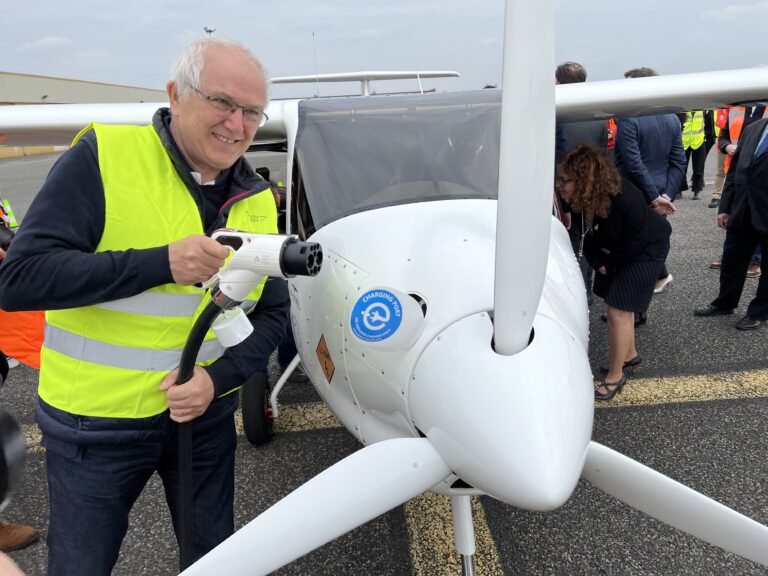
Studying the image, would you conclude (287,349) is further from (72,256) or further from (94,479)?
(72,256)

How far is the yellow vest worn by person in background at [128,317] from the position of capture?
4.11ft

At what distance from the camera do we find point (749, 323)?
4117 millimetres

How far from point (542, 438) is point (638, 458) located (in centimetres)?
191

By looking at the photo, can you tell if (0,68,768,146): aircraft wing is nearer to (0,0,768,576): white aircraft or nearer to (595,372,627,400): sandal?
(0,0,768,576): white aircraft

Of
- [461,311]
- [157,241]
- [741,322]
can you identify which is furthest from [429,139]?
[741,322]

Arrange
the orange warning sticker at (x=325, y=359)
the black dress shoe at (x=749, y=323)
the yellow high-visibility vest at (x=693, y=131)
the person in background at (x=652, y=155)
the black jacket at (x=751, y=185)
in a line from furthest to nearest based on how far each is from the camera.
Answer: the yellow high-visibility vest at (x=693, y=131), the black dress shoe at (x=749, y=323), the person in background at (x=652, y=155), the black jacket at (x=751, y=185), the orange warning sticker at (x=325, y=359)

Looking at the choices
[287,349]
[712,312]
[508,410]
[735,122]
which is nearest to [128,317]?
[508,410]

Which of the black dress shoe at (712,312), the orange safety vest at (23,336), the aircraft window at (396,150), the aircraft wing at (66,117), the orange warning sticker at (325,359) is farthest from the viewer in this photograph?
the black dress shoe at (712,312)

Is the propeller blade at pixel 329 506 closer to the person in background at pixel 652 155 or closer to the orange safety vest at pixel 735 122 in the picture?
the person in background at pixel 652 155

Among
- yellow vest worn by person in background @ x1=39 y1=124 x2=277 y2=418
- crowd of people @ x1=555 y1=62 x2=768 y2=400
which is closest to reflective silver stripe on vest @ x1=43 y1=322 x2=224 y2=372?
yellow vest worn by person in background @ x1=39 y1=124 x2=277 y2=418

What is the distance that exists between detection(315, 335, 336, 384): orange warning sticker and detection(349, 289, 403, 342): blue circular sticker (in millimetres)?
263

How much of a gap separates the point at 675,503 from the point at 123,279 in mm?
1372

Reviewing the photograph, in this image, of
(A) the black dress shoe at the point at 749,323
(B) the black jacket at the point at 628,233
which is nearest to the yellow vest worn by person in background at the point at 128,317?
(B) the black jacket at the point at 628,233

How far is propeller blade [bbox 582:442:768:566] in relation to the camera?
3.99 feet
